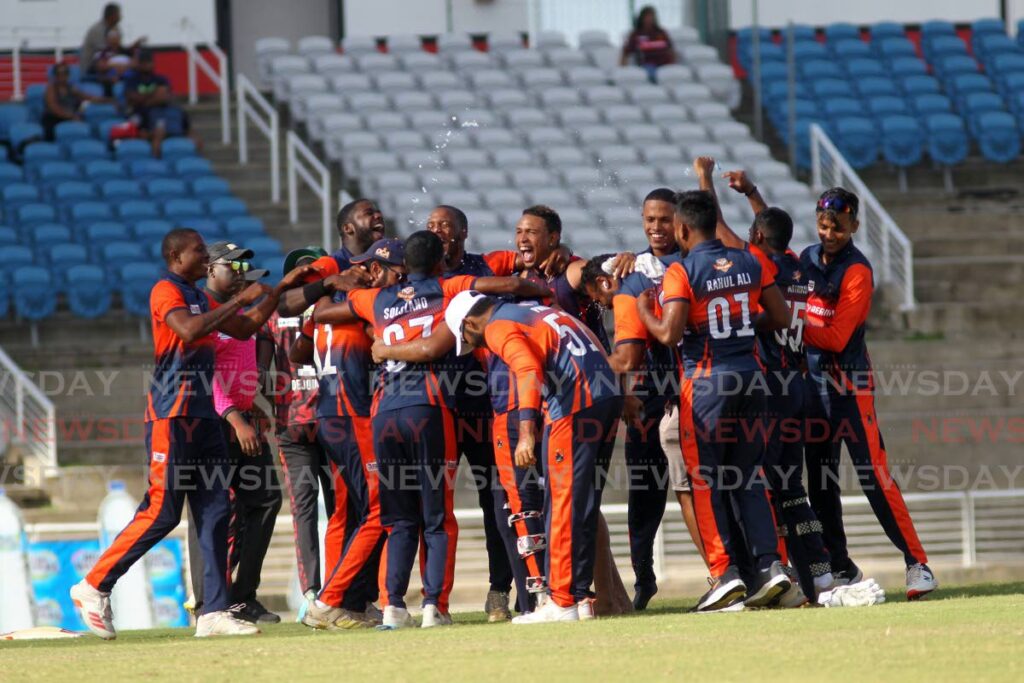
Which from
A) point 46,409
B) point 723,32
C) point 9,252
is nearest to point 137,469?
point 46,409

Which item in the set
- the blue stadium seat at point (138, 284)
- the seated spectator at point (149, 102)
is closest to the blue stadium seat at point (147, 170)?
the seated spectator at point (149, 102)

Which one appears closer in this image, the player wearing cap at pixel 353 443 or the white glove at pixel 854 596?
the white glove at pixel 854 596

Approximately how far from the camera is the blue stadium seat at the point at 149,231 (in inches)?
711

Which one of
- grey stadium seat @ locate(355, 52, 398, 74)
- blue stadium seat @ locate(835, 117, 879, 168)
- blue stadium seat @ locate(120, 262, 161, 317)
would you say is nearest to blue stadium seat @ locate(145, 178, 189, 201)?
blue stadium seat @ locate(120, 262, 161, 317)

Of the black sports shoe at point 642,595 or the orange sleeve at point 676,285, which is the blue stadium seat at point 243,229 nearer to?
the black sports shoe at point 642,595

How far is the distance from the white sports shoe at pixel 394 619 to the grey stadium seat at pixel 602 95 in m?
13.2

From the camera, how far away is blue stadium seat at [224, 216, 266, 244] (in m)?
18.0

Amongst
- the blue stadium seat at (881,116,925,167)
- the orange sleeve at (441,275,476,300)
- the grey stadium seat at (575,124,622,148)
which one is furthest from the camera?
the blue stadium seat at (881,116,925,167)

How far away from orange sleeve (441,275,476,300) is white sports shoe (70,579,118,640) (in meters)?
2.43

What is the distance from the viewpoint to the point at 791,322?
9.02 m

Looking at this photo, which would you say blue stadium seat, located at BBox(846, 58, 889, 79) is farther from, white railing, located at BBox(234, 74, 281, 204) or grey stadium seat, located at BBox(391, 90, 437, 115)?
white railing, located at BBox(234, 74, 281, 204)

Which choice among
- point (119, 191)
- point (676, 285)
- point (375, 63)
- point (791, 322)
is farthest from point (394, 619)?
point (375, 63)

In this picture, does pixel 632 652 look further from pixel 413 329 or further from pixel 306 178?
pixel 306 178

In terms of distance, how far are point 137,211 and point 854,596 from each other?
39.1 ft
